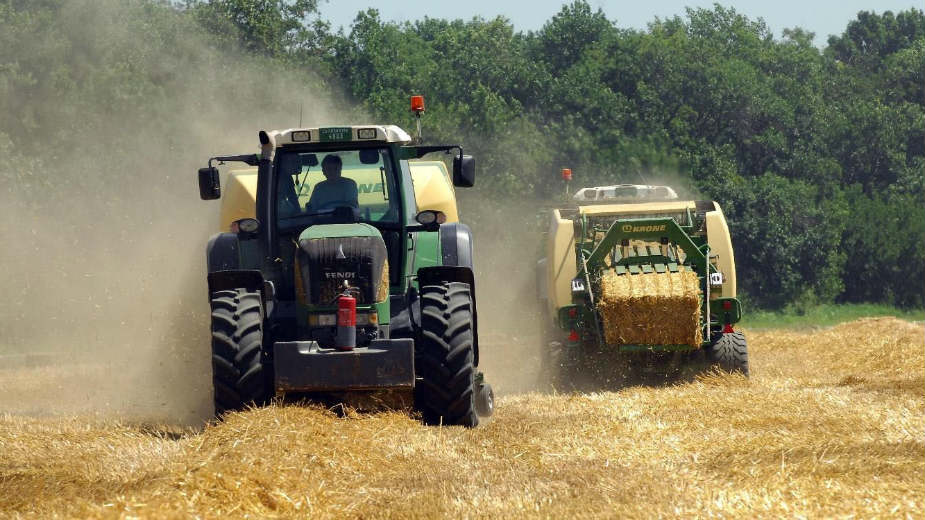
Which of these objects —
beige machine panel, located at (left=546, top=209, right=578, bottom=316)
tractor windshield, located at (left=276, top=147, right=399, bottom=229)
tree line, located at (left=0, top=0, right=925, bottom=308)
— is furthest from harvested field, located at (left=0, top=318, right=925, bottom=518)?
tree line, located at (left=0, top=0, right=925, bottom=308)

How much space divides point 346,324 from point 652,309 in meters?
4.83

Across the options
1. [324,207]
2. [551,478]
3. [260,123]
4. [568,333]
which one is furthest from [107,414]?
[260,123]

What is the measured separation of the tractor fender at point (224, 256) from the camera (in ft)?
35.7

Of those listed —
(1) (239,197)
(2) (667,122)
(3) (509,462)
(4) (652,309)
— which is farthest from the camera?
(2) (667,122)

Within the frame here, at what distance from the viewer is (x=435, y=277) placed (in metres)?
10.1

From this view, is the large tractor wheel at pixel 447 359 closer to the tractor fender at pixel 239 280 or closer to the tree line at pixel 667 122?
the tractor fender at pixel 239 280

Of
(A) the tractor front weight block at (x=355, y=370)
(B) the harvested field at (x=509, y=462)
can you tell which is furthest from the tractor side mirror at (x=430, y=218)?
(B) the harvested field at (x=509, y=462)

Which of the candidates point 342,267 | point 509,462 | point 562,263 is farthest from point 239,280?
point 562,263

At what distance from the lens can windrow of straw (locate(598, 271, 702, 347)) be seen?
13461 millimetres

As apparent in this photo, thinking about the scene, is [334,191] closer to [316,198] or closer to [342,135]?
[316,198]

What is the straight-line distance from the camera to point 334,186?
1064cm

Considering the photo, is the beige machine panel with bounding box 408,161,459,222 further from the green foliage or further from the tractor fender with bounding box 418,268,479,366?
the green foliage

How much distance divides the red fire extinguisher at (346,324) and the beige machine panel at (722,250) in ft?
19.8

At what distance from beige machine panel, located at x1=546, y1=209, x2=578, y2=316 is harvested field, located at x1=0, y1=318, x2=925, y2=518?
2628 mm
